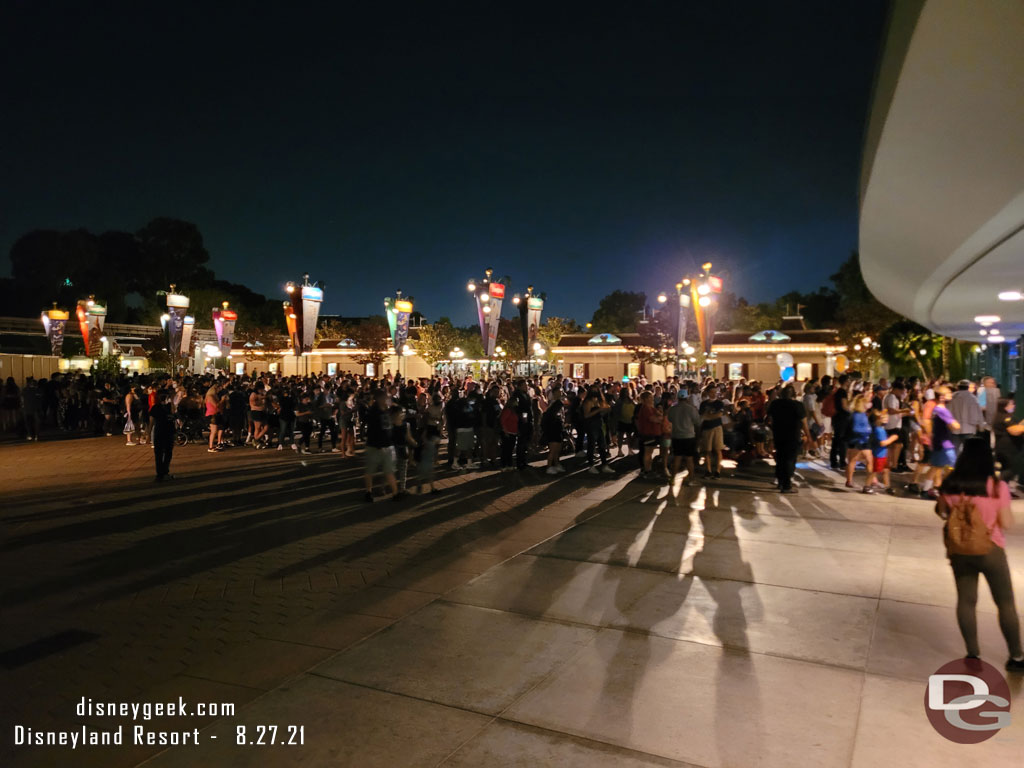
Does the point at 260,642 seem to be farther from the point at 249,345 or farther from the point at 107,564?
the point at 249,345

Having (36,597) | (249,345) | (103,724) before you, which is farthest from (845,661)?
(249,345)

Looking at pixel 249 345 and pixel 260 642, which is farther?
pixel 249 345

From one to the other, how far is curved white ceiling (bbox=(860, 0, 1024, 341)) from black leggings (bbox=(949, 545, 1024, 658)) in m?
2.92

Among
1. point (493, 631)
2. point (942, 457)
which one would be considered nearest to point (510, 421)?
point (942, 457)

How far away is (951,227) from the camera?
7730mm

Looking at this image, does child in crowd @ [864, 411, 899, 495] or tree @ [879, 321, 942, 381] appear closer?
child in crowd @ [864, 411, 899, 495]

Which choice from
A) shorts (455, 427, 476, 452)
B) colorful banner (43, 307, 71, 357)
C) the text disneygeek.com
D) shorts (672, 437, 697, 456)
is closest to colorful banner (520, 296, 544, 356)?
shorts (455, 427, 476, 452)

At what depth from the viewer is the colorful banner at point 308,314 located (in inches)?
947

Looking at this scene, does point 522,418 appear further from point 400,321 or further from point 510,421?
point 400,321

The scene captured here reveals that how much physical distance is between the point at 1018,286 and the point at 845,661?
1069 cm

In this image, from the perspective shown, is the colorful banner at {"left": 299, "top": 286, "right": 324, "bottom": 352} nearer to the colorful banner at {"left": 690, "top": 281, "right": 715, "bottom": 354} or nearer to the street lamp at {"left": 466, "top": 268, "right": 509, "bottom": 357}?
the street lamp at {"left": 466, "top": 268, "right": 509, "bottom": 357}

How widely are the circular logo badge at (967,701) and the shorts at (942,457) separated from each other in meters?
5.81

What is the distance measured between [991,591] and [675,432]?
7162 mm

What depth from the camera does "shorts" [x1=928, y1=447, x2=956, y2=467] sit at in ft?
30.8
